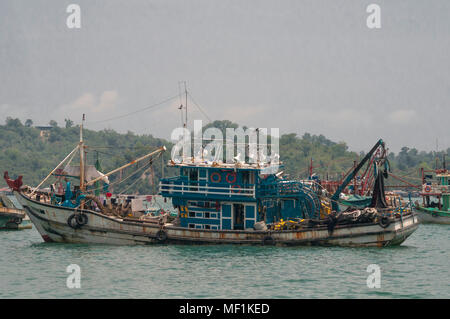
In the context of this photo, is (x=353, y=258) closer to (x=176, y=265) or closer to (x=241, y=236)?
(x=241, y=236)

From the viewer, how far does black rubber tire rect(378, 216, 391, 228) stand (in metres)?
37.0

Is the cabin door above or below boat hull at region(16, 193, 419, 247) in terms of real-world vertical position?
above

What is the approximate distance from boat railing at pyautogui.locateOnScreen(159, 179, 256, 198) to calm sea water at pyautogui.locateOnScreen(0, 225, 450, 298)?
316 cm

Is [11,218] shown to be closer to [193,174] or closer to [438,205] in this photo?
[193,174]

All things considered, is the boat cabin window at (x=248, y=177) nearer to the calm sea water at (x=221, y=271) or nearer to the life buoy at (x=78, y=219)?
the calm sea water at (x=221, y=271)

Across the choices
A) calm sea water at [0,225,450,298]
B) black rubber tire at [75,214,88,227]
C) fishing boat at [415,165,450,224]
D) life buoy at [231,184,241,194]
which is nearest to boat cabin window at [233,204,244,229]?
life buoy at [231,184,241,194]

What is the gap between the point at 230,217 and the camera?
38.5 metres

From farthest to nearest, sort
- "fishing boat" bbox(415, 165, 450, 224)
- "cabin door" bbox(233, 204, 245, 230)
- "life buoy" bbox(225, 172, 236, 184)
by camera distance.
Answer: "fishing boat" bbox(415, 165, 450, 224) → "cabin door" bbox(233, 204, 245, 230) → "life buoy" bbox(225, 172, 236, 184)

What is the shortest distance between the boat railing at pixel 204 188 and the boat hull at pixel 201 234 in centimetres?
213

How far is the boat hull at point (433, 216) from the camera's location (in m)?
61.3

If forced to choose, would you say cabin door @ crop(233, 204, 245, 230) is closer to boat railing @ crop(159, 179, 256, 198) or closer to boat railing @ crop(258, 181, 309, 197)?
boat railing @ crop(159, 179, 256, 198)

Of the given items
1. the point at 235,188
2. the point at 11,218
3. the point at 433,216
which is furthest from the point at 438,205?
the point at 11,218
